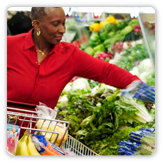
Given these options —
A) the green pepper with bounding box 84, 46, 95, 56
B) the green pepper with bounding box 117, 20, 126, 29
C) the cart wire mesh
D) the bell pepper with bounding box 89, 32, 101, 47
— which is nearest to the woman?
the cart wire mesh

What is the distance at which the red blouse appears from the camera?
2.64 metres

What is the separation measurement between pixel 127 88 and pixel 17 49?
941 millimetres

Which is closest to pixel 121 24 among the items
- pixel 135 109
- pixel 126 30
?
pixel 126 30

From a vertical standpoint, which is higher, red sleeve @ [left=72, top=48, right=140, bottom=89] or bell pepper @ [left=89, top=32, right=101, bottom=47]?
bell pepper @ [left=89, top=32, right=101, bottom=47]

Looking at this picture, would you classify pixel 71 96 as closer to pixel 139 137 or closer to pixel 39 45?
pixel 39 45

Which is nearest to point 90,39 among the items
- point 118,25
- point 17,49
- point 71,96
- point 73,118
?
point 118,25

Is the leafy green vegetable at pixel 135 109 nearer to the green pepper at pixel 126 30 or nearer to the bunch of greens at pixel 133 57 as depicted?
the bunch of greens at pixel 133 57

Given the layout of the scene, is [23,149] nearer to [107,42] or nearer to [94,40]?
[107,42]

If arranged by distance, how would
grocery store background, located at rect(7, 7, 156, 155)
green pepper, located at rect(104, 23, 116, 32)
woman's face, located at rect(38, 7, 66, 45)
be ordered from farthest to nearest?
green pepper, located at rect(104, 23, 116, 32)
grocery store background, located at rect(7, 7, 156, 155)
woman's face, located at rect(38, 7, 66, 45)

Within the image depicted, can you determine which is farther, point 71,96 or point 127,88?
point 71,96

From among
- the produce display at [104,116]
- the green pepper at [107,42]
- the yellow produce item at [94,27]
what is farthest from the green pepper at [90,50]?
the produce display at [104,116]

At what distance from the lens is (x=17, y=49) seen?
2723mm

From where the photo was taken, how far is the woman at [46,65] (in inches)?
103

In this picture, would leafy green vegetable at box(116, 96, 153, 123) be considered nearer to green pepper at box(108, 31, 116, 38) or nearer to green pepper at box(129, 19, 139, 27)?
green pepper at box(129, 19, 139, 27)
